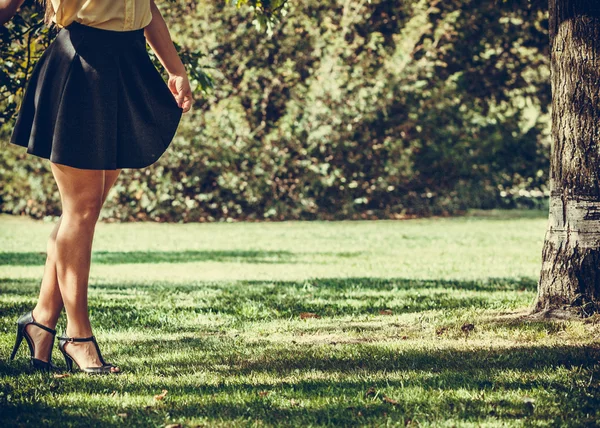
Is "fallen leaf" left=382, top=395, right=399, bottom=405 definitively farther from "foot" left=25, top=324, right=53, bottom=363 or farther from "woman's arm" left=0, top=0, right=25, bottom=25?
"woman's arm" left=0, top=0, right=25, bottom=25

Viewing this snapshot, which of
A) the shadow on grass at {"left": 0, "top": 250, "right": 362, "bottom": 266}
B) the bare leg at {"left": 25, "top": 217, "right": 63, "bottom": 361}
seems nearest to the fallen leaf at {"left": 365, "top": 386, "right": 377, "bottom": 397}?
the bare leg at {"left": 25, "top": 217, "right": 63, "bottom": 361}

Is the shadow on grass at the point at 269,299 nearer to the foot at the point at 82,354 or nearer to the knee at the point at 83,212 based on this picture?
the foot at the point at 82,354

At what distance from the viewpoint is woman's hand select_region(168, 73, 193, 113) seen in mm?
3877

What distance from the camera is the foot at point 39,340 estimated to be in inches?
152

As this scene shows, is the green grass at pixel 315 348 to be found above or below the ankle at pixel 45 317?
below

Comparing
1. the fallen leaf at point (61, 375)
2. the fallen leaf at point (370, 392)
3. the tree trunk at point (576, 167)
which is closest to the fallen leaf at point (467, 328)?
the tree trunk at point (576, 167)

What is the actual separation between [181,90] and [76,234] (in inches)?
30.5

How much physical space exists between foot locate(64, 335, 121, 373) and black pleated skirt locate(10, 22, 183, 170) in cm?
78

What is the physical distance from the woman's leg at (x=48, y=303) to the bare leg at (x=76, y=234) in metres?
0.06

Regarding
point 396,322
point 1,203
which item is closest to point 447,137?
point 1,203

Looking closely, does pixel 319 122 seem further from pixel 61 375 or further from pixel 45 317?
pixel 61 375

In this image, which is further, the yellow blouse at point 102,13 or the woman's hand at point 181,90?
the woman's hand at point 181,90

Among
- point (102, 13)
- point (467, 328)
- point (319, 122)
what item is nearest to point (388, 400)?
point (467, 328)

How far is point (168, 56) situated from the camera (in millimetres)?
3926
